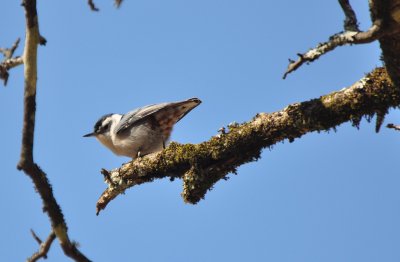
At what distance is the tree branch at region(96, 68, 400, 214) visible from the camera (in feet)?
14.9

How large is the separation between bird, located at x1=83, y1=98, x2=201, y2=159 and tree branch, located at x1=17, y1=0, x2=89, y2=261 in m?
3.93

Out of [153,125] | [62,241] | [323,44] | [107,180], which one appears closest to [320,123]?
[323,44]

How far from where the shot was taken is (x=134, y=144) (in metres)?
7.74

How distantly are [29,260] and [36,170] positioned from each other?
64cm

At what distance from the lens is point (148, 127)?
7836mm

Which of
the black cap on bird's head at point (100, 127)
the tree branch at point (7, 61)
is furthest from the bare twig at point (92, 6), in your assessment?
the black cap on bird's head at point (100, 127)

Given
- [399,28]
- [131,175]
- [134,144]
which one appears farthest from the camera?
[134,144]

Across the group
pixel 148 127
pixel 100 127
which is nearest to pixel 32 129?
pixel 148 127

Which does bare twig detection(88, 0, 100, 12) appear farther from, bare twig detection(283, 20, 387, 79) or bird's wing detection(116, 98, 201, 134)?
bird's wing detection(116, 98, 201, 134)

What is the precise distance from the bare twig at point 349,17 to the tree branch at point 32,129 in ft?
7.24

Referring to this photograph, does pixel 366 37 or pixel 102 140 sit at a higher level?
pixel 102 140

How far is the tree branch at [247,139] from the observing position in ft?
14.9

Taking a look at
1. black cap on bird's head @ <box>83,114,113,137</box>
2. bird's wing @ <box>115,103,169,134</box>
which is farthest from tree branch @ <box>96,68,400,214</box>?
black cap on bird's head @ <box>83,114,113,137</box>

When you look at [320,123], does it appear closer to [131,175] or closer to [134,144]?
[131,175]
